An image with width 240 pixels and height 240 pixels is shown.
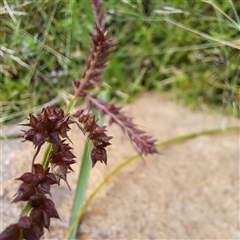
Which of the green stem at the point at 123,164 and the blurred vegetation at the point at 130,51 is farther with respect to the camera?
the blurred vegetation at the point at 130,51

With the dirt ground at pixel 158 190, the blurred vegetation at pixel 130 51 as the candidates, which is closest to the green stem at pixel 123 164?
the dirt ground at pixel 158 190

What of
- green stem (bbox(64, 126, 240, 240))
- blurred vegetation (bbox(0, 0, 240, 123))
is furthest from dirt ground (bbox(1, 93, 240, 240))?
blurred vegetation (bbox(0, 0, 240, 123))

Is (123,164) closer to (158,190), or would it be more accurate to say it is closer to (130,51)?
(158,190)

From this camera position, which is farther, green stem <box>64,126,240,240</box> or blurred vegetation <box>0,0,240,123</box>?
blurred vegetation <box>0,0,240,123</box>

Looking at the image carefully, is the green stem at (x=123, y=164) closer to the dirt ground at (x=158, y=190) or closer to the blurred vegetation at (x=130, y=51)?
the dirt ground at (x=158, y=190)

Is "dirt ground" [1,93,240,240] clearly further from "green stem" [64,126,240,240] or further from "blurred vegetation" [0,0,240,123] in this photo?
"blurred vegetation" [0,0,240,123]

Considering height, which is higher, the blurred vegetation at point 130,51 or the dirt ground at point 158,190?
the blurred vegetation at point 130,51

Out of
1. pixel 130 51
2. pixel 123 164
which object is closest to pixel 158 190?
pixel 123 164
